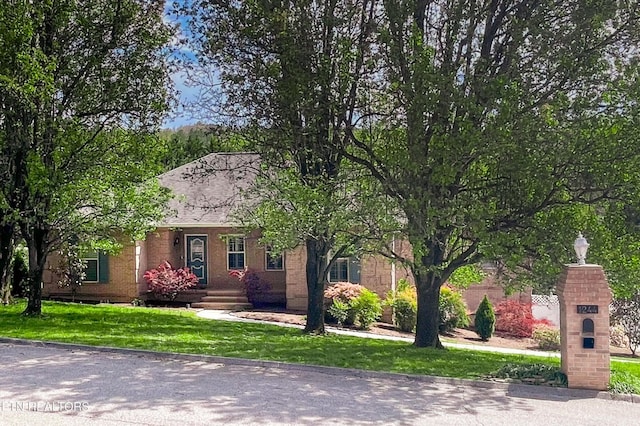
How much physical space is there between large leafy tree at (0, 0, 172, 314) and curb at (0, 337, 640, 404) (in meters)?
4.98

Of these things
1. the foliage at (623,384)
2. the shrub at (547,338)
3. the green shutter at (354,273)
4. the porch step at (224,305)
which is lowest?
the shrub at (547,338)

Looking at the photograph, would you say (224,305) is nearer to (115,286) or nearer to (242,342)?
(115,286)

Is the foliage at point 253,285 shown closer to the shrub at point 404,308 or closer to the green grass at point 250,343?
the shrub at point 404,308

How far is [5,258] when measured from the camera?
62.7 feet

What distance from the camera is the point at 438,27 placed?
12164 mm

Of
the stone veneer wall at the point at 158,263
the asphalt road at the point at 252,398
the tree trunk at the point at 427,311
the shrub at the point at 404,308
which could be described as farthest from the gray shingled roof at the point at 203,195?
the asphalt road at the point at 252,398

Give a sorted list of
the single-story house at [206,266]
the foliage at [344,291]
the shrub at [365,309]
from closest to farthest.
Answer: the shrub at [365,309], the foliage at [344,291], the single-story house at [206,266]

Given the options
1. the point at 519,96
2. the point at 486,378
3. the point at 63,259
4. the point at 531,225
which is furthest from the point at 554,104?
the point at 63,259

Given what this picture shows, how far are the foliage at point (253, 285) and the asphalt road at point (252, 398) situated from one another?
1223cm

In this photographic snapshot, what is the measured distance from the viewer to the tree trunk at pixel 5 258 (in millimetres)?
Answer: 18869

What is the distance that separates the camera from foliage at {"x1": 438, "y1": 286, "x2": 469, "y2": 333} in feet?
64.3

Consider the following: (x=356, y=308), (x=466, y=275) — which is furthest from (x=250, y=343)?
(x=356, y=308)

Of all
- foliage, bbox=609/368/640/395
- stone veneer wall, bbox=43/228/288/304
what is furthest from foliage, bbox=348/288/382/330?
foliage, bbox=609/368/640/395

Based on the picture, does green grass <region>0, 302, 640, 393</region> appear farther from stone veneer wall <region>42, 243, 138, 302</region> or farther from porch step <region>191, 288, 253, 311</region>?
stone veneer wall <region>42, 243, 138, 302</region>
